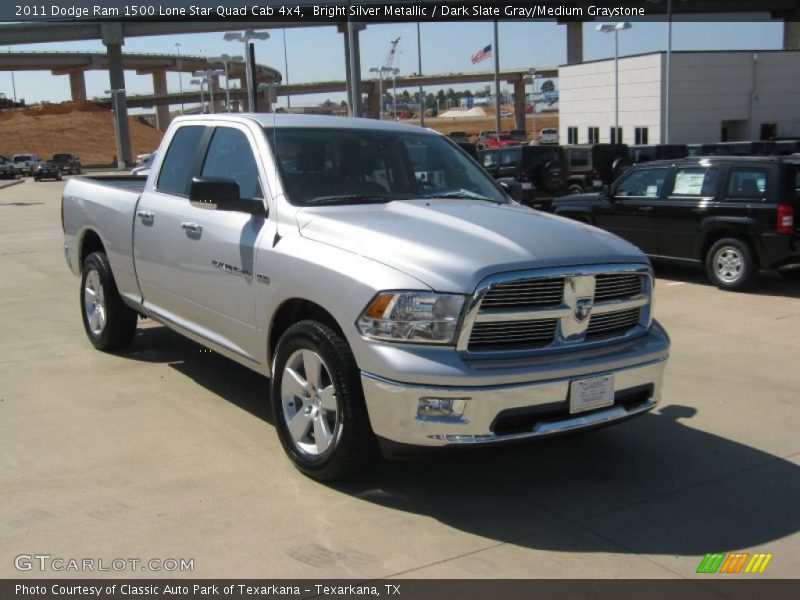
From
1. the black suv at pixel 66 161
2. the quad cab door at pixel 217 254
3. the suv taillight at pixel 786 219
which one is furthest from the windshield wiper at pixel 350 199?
the black suv at pixel 66 161

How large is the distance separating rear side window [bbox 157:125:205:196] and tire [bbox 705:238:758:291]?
286 inches

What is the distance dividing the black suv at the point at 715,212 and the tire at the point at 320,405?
7.72 metres

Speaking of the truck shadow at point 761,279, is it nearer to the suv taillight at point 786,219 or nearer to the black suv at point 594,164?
the suv taillight at point 786,219

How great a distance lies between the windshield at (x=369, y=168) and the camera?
523 centimetres

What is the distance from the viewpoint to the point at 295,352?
462 centimetres

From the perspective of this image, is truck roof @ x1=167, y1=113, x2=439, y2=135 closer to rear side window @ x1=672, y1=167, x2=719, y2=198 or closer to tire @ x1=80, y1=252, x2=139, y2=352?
tire @ x1=80, y1=252, x2=139, y2=352

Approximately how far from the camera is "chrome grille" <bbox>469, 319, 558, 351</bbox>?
4078 millimetres

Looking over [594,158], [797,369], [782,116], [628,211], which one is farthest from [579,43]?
[797,369]

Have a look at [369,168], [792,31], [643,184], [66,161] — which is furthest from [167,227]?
[792,31]

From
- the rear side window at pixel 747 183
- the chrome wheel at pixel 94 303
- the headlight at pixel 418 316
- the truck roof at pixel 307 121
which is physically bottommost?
the chrome wheel at pixel 94 303

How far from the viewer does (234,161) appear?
5.63 meters

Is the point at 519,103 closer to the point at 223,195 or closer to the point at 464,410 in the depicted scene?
the point at 223,195

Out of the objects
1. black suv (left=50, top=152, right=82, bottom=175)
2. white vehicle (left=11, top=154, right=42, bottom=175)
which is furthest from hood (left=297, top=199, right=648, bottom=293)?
black suv (left=50, top=152, right=82, bottom=175)

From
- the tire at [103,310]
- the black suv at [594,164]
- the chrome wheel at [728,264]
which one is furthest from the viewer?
the black suv at [594,164]
